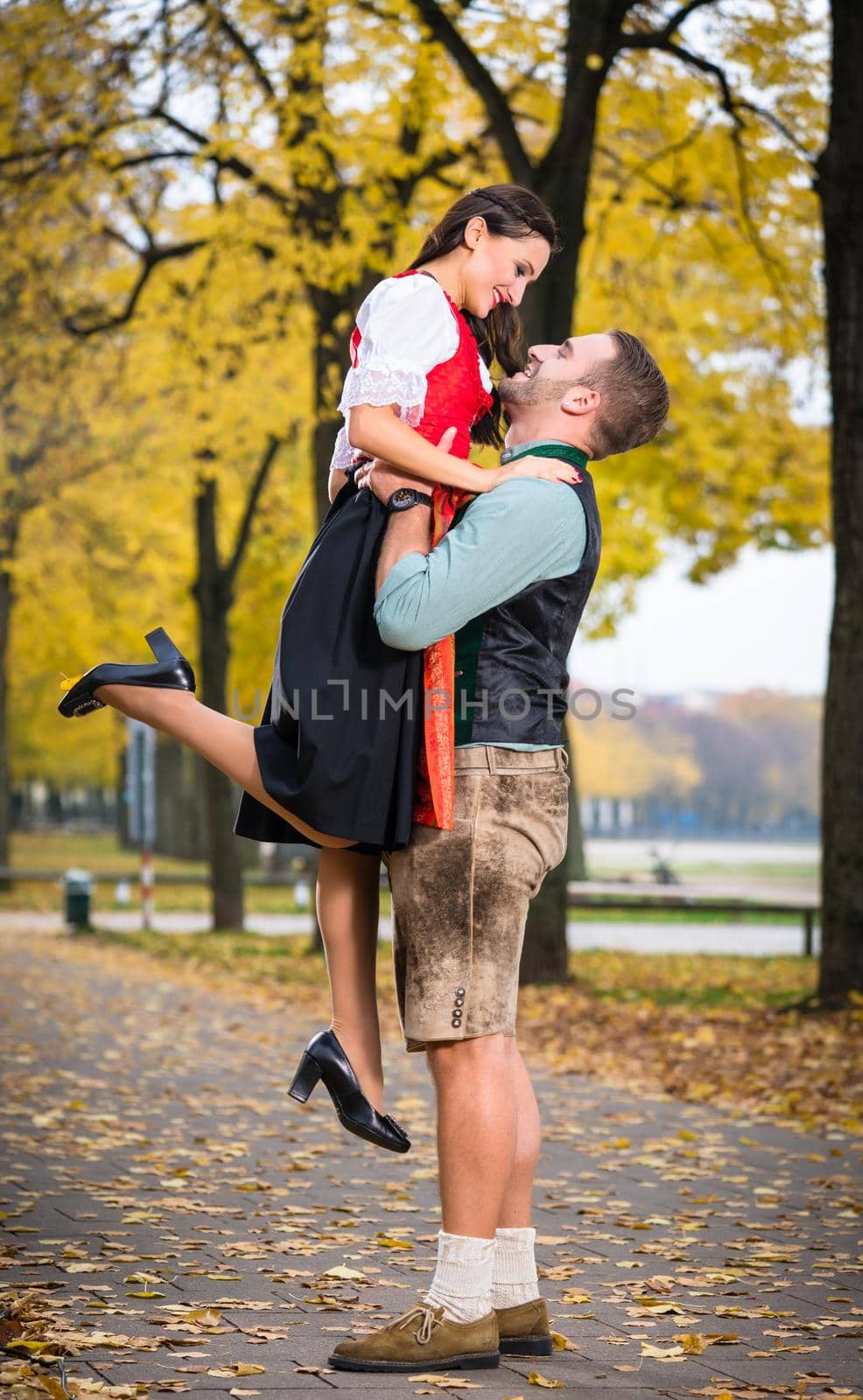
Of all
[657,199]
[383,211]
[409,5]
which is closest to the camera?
[409,5]

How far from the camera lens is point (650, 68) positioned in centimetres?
1468

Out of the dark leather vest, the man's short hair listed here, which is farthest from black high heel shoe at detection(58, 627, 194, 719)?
the man's short hair

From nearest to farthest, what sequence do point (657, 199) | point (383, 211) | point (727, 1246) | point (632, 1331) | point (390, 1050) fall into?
1. point (632, 1331)
2. point (727, 1246)
3. point (390, 1050)
4. point (383, 211)
5. point (657, 199)

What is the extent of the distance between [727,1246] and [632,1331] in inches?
45.3

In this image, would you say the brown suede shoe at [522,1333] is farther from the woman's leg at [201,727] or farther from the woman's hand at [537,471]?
the woman's hand at [537,471]

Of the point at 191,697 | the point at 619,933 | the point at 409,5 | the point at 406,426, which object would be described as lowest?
the point at 619,933

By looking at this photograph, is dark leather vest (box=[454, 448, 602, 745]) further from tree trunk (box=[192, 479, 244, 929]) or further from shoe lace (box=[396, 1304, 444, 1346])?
tree trunk (box=[192, 479, 244, 929])

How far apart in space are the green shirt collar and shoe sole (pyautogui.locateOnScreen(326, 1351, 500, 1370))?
1915 millimetres

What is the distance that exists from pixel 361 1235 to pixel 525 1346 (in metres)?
1.41

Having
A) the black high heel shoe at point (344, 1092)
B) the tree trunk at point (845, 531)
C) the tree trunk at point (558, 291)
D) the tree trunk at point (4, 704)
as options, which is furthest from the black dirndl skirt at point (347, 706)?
the tree trunk at point (4, 704)

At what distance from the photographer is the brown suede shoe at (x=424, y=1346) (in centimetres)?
360

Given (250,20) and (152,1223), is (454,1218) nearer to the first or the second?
(152,1223)

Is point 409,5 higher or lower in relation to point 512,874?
higher

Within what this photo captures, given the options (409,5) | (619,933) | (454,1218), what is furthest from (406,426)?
(619,933)
